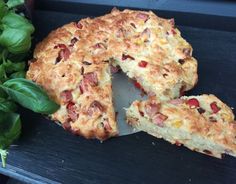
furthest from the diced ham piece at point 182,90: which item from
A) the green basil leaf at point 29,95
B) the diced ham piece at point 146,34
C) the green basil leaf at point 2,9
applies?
the green basil leaf at point 2,9

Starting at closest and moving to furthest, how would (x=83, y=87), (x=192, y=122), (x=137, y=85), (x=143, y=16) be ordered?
(x=192, y=122) < (x=83, y=87) < (x=137, y=85) < (x=143, y=16)

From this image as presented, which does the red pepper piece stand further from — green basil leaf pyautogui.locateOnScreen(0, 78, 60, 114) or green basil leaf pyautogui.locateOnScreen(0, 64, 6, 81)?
green basil leaf pyautogui.locateOnScreen(0, 64, 6, 81)

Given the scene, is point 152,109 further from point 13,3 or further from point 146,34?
point 13,3

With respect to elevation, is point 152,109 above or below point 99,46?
below

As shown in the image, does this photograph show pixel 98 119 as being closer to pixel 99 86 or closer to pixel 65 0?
pixel 99 86

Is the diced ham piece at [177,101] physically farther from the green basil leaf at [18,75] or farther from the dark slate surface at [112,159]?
the green basil leaf at [18,75]

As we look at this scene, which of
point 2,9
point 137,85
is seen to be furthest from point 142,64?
point 2,9

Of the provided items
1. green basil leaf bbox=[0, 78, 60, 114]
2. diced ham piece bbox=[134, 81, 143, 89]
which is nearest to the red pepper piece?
diced ham piece bbox=[134, 81, 143, 89]

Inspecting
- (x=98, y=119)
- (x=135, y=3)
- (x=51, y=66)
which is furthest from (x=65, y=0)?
(x=98, y=119)
